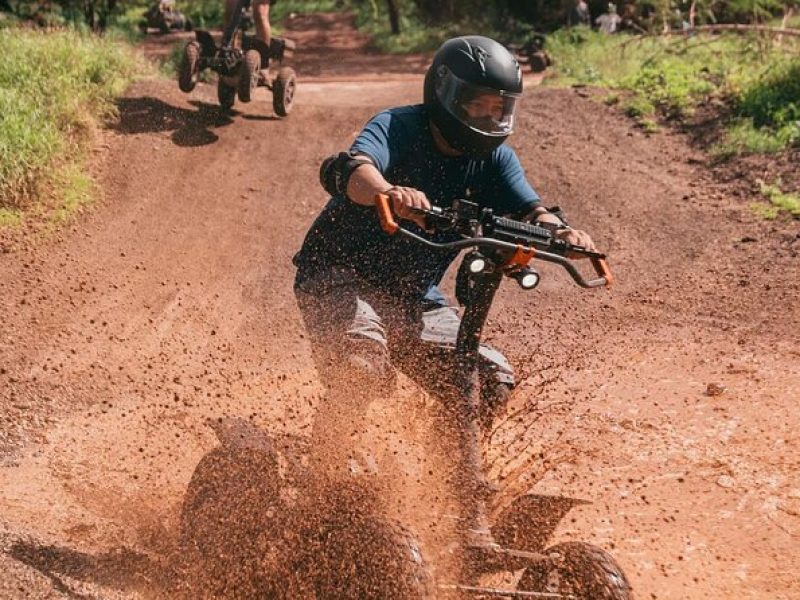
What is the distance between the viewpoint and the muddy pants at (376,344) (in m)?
3.73

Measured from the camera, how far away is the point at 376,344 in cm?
375

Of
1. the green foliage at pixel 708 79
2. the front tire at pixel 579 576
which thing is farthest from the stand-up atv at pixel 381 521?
the green foliage at pixel 708 79

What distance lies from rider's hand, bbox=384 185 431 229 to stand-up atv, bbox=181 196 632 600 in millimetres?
40

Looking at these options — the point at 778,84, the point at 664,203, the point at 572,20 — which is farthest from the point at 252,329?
the point at 572,20

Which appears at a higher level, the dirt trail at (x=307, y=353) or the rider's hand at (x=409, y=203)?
the rider's hand at (x=409, y=203)

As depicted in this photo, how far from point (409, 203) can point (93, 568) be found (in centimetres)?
198

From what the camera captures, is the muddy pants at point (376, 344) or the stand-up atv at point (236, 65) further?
the stand-up atv at point (236, 65)

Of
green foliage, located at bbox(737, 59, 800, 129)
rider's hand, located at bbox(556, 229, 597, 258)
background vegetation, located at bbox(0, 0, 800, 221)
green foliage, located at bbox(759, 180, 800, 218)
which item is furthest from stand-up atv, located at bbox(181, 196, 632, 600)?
green foliage, located at bbox(737, 59, 800, 129)

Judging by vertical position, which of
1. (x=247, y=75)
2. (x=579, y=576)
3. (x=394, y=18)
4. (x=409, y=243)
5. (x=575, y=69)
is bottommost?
(x=394, y=18)

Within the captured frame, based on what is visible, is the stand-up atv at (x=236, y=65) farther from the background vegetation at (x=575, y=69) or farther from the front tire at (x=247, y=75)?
the background vegetation at (x=575, y=69)

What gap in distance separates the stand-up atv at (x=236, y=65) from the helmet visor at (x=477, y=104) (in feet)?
21.2

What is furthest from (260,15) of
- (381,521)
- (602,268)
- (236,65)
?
(381,521)

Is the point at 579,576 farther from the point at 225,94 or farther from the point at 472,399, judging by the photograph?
the point at 225,94

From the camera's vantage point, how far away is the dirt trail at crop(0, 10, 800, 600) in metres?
4.21
